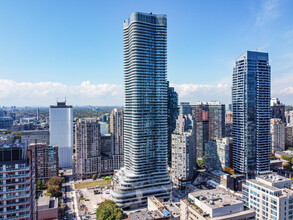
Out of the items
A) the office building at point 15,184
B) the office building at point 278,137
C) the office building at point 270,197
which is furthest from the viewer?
the office building at point 278,137

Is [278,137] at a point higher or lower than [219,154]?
higher

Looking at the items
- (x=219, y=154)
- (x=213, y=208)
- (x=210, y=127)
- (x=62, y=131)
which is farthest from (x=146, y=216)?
(x=210, y=127)

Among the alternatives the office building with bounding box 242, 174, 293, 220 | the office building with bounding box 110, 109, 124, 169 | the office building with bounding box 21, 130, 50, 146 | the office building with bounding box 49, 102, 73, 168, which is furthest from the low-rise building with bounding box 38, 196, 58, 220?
the office building with bounding box 21, 130, 50, 146

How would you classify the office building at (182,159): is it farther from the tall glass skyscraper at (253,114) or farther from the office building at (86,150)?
the office building at (86,150)

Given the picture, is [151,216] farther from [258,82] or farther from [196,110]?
[196,110]

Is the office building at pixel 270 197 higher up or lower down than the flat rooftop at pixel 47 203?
higher up

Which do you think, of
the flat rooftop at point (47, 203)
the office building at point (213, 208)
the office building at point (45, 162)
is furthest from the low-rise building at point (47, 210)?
the office building at point (45, 162)

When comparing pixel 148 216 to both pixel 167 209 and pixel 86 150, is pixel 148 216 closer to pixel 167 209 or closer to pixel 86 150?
pixel 167 209
